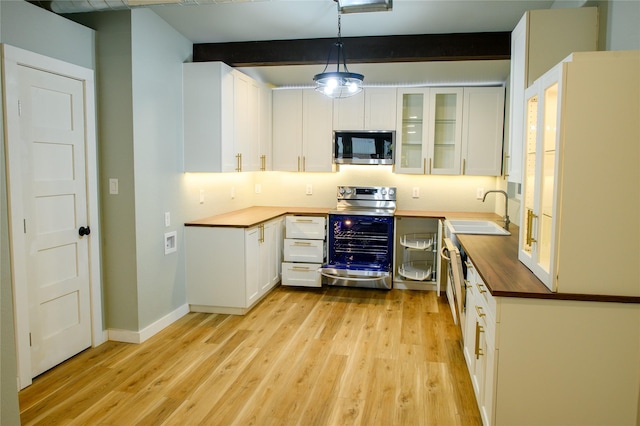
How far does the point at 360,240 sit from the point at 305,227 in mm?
660

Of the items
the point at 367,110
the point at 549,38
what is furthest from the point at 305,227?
the point at 549,38

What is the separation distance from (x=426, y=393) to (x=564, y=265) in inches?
50.9

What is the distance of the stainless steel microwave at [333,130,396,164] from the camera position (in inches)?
213

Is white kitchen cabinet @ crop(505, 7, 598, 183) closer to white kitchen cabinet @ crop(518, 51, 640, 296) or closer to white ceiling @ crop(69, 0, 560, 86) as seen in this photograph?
white ceiling @ crop(69, 0, 560, 86)

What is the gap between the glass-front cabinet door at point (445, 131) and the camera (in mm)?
5277

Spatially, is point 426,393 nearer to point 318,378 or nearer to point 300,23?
point 318,378

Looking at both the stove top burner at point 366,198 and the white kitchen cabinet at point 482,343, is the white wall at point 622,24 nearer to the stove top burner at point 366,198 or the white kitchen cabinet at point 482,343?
the white kitchen cabinet at point 482,343

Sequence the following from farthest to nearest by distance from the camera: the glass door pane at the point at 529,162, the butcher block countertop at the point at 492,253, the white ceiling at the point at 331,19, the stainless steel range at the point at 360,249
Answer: the stainless steel range at the point at 360,249, the white ceiling at the point at 331,19, the glass door pane at the point at 529,162, the butcher block countertop at the point at 492,253

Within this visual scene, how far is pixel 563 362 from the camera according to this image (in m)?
2.05

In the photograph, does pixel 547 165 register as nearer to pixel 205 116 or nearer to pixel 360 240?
pixel 205 116

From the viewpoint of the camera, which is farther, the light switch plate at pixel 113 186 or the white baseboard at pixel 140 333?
the white baseboard at pixel 140 333

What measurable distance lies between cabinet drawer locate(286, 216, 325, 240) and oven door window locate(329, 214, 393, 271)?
118 millimetres

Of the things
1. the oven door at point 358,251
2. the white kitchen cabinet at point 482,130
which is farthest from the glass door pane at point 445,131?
the oven door at point 358,251

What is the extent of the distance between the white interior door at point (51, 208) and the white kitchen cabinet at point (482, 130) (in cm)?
390
